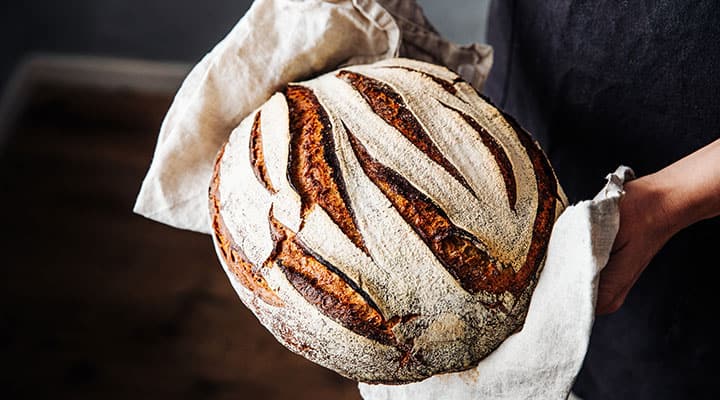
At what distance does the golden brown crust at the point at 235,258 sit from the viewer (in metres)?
0.68

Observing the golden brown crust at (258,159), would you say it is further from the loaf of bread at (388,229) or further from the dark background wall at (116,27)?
the dark background wall at (116,27)

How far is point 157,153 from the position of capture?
2.66 ft

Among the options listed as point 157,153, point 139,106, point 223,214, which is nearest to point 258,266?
point 223,214

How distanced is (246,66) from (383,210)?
8.9 inches

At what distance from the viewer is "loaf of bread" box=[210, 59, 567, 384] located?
65cm

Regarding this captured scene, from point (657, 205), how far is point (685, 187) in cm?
3

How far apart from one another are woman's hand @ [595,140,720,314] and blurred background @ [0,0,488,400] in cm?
115

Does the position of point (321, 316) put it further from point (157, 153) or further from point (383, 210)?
point (157, 153)

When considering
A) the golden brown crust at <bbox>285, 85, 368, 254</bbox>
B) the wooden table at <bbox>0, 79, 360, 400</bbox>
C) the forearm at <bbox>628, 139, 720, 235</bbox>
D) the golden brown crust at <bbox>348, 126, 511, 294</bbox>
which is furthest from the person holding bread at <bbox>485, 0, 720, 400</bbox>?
the wooden table at <bbox>0, 79, 360, 400</bbox>

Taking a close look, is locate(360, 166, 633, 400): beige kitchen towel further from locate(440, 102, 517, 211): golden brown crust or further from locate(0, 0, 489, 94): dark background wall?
locate(0, 0, 489, 94): dark background wall

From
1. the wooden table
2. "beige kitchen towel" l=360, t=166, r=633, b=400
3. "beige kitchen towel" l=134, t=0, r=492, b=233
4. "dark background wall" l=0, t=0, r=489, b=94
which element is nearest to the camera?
"beige kitchen towel" l=360, t=166, r=633, b=400

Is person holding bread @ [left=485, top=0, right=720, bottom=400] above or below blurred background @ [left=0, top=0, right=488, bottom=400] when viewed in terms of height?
above

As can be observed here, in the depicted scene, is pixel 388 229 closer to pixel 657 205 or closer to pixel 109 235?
pixel 657 205

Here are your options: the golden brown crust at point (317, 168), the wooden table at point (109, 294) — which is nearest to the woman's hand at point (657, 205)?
the golden brown crust at point (317, 168)
